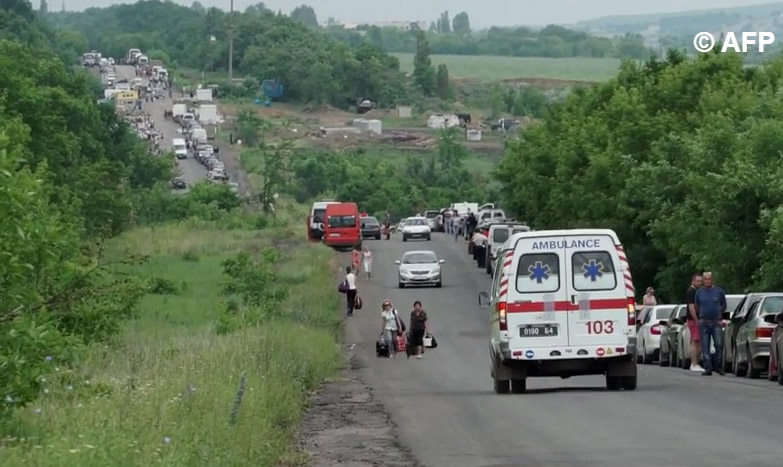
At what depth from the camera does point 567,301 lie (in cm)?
2692

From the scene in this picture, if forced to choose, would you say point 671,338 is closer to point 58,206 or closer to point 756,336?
point 756,336

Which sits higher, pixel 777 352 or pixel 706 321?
pixel 777 352

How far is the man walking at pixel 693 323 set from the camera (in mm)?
32625

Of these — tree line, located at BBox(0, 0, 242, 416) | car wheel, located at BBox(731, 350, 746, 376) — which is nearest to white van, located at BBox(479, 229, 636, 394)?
car wheel, located at BBox(731, 350, 746, 376)

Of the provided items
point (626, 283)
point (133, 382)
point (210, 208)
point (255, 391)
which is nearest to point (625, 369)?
point (626, 283)

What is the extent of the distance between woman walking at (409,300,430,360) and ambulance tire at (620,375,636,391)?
1514cm

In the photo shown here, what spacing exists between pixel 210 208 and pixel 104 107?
40.0 feet

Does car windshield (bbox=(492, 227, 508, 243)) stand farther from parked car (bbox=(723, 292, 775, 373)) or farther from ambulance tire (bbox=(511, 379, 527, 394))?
ambulance tire (bbox=(511, 379, 527, 394))

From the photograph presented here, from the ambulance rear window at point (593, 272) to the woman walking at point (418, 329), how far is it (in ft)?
52.1

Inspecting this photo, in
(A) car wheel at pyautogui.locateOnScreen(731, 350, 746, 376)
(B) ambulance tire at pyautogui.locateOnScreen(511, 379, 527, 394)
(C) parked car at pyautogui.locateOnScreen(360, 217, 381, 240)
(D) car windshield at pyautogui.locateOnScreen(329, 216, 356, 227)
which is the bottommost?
(C) parked car at pyautogui.locateOnScreen(360, 217, 381, 240)

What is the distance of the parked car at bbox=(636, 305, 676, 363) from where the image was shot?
4253cm

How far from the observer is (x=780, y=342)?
2795 centimetres

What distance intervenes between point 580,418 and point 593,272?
5258 mm

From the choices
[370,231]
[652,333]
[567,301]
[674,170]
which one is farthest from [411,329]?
[370,231]
